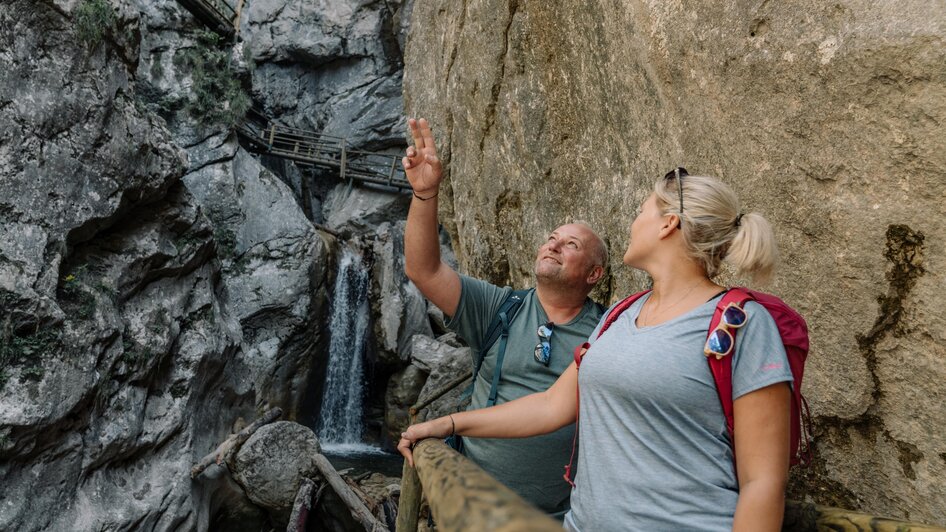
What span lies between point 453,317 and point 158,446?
19.4 ft

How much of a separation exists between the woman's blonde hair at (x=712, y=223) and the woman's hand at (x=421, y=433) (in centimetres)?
77

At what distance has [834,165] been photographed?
6.37ft

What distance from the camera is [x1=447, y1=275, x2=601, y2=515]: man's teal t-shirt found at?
220 centimetres

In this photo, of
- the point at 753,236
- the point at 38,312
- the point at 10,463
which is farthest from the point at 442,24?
the point at 10,463

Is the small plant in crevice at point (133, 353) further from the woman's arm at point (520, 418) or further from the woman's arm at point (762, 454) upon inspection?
the woman's arm at point (762, 454)

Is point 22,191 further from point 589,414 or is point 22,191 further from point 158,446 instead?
point 589,414

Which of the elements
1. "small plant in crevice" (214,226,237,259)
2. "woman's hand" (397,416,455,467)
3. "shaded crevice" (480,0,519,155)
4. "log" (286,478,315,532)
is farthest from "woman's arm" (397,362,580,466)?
"small plant in crevice" (214,226,237,259)

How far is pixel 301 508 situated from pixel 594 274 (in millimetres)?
5748

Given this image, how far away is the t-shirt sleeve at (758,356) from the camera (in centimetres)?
121

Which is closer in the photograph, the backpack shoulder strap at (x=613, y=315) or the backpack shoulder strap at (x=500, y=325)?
the backpack shoulder strap at (x=613, y=315)

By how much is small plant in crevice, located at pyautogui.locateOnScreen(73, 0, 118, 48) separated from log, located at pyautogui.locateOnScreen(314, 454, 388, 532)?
16.8ft

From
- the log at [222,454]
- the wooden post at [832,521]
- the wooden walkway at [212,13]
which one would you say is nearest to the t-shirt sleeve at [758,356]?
the wooden post at [832,521]

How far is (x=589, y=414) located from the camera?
1.45 m

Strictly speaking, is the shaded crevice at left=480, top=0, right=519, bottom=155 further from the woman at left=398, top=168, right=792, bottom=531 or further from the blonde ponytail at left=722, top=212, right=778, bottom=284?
the blonde ponytail at left=722, top=212, right=778, bottom=284
